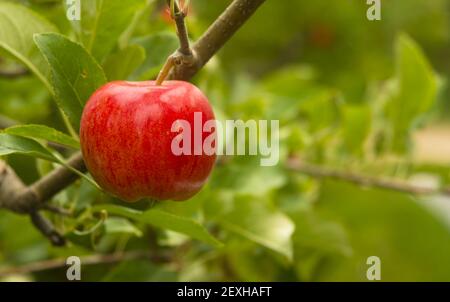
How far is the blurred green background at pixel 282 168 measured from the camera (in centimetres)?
85

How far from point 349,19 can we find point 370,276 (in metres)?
1.29

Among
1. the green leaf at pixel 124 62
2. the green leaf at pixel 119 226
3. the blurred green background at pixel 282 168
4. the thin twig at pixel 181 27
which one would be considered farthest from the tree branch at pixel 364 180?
the thin twig at pixel 181 27

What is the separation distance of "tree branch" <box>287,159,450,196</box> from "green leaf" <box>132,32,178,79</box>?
54 centimetres

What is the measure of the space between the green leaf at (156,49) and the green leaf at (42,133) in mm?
155

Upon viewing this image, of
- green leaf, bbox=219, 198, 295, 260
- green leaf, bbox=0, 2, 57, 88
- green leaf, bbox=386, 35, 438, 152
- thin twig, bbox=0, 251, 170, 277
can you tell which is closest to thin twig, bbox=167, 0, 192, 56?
green leaf, bbox=0, 2, 57, 88

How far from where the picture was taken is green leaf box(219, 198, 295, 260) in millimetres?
872

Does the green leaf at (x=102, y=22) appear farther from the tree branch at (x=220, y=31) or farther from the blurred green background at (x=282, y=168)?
the tree branch at (x=220, y=31)

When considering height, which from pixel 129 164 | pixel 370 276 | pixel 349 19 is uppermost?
pixel 349 19

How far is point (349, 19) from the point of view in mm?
2188

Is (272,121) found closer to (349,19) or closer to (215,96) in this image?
(215,96)

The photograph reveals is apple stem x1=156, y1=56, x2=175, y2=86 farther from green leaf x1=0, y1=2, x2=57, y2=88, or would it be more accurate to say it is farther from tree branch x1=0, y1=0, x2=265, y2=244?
green leaf x1=0, y1=2, x2=57, y2=88

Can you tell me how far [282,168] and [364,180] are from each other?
0.51 ft

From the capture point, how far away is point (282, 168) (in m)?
1.21

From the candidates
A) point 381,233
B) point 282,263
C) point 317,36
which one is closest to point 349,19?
point 317,36
